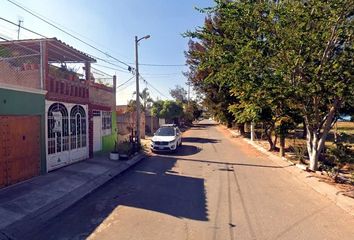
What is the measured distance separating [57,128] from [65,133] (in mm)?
799

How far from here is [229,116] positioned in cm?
3528

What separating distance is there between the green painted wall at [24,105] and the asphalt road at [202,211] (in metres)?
3.30

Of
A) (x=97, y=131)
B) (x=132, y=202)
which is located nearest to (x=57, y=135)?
(x=97, y=131)

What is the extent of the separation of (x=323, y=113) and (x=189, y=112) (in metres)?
50.2

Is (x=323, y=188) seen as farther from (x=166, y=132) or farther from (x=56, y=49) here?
(x=166, y=132)

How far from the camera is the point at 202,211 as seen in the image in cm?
804

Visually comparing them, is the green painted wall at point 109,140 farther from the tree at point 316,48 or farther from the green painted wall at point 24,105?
the tree at point 316,48

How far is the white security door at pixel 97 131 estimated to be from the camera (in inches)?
708

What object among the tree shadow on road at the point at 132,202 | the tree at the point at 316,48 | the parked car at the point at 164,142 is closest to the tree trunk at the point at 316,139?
the tree at the point at 316,48

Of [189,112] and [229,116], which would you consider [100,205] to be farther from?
[189,112]

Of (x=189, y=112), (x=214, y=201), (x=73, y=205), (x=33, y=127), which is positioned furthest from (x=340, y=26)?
(x=189, y=112)

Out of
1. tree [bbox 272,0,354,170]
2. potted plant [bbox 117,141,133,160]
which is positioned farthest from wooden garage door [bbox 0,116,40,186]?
tree [bbox 272,0,354,170]

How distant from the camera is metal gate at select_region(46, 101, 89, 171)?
42.1 ft

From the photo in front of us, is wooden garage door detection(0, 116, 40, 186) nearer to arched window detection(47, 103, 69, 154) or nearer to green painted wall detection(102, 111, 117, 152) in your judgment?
arched window detection(47, 103, 69, 154)
